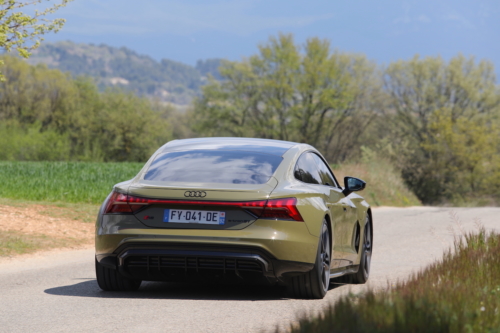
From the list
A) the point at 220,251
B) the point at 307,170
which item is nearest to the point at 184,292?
the point at 220,251

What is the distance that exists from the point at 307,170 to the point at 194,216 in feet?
5.30

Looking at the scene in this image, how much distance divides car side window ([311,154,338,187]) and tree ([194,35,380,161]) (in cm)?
7427

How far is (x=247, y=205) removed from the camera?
6.86m

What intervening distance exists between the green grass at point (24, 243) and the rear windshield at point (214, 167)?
5.31 meters

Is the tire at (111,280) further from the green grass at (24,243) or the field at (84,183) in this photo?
the field at (84,183)

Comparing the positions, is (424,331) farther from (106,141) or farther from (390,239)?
(106,141)

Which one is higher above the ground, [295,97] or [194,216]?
[194,216]

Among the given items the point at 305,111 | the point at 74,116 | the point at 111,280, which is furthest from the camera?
the point at 305,111

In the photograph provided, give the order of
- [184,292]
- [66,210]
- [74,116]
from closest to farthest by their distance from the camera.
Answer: [184,292]
[66,210]
[74,116]

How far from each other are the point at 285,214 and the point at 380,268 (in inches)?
169

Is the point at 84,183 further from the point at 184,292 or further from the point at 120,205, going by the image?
the point at 120,205

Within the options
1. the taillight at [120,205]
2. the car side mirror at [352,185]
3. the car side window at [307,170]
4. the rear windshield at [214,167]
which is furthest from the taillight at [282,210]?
the car side mirror at [352,185]

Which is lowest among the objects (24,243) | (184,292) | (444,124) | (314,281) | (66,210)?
(444,124)

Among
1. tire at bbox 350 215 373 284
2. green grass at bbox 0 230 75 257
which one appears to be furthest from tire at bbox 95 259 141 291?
green grass at bbox 0 230 75 257
